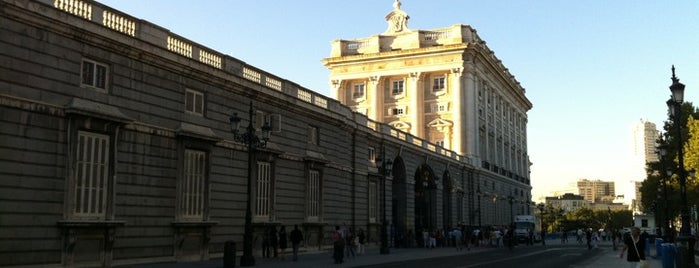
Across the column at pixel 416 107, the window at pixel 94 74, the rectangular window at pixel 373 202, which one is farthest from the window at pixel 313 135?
the column at pixel 416 107

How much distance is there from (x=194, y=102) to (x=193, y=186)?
3316 mm

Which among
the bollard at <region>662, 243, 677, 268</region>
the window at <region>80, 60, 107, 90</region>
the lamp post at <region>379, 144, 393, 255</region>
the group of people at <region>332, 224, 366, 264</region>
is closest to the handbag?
the bollard at <region>662, 243, 677, 268</region>

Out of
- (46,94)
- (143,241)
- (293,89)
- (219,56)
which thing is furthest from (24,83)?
(293,89)

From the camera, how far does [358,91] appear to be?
8512 centimetres

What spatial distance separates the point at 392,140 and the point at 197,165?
23935mm

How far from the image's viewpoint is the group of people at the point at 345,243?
29156mm

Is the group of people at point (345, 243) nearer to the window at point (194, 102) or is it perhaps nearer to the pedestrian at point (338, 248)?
the pedestrian at point (338, 248)

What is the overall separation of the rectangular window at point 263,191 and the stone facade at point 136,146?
9 centimetres

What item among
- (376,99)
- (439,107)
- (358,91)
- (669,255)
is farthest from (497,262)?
(358,91)

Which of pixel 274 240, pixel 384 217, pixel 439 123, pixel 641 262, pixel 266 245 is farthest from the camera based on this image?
pixel 439 123

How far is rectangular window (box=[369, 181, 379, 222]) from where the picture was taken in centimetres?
4653

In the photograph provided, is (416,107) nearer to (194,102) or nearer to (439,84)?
(439,84)

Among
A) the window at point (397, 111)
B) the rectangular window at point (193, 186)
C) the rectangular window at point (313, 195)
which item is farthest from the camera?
the window at point (397, 111)

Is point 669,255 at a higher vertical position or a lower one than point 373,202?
lower
